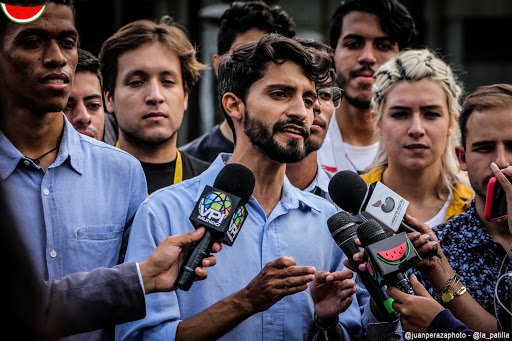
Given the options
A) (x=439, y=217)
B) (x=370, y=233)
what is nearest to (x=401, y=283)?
(x=370, y=233)

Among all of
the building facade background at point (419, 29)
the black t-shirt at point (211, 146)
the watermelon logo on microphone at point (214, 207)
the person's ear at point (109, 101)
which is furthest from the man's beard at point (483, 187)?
the building facade background at point (419, 29)

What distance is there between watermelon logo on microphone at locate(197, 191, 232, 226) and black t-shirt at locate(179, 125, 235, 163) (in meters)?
2.37

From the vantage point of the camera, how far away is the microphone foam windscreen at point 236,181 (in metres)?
2.82

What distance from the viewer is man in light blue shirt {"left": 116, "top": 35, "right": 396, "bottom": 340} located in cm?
281

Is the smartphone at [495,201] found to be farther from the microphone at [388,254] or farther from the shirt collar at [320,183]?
the shirt collar at [320,183]

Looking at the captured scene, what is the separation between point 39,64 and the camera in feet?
9.71

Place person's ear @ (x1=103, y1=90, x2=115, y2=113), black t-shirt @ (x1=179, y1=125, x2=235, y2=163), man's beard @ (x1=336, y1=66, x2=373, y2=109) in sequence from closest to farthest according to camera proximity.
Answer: person's ear @ (x1=103, y1=90, x2=115, y2=113) → black t-shirt @ (x1=179, y1=125, x2=235, y2=163) → man's beard @ (x1=336, y1=66, x2=373, y2=109)

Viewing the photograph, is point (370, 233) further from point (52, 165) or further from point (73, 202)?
point (52, 165)

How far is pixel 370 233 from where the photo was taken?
2703 millimetres

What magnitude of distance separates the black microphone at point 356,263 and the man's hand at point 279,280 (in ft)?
0.78

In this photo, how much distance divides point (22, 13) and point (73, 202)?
0.88 meters

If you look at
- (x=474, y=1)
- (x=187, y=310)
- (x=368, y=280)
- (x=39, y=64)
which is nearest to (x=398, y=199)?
(x=368, y=280)

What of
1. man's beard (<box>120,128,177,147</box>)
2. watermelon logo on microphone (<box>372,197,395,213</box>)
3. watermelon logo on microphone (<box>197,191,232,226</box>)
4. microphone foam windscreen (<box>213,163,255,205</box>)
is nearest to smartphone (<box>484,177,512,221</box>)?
watermelon logo on microphone (<box>372,197,395,213</box>)

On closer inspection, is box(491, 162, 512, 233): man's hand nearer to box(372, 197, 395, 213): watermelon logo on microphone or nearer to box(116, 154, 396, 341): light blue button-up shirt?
box(372, 197, 395, 213): watermelon logo on microphone
